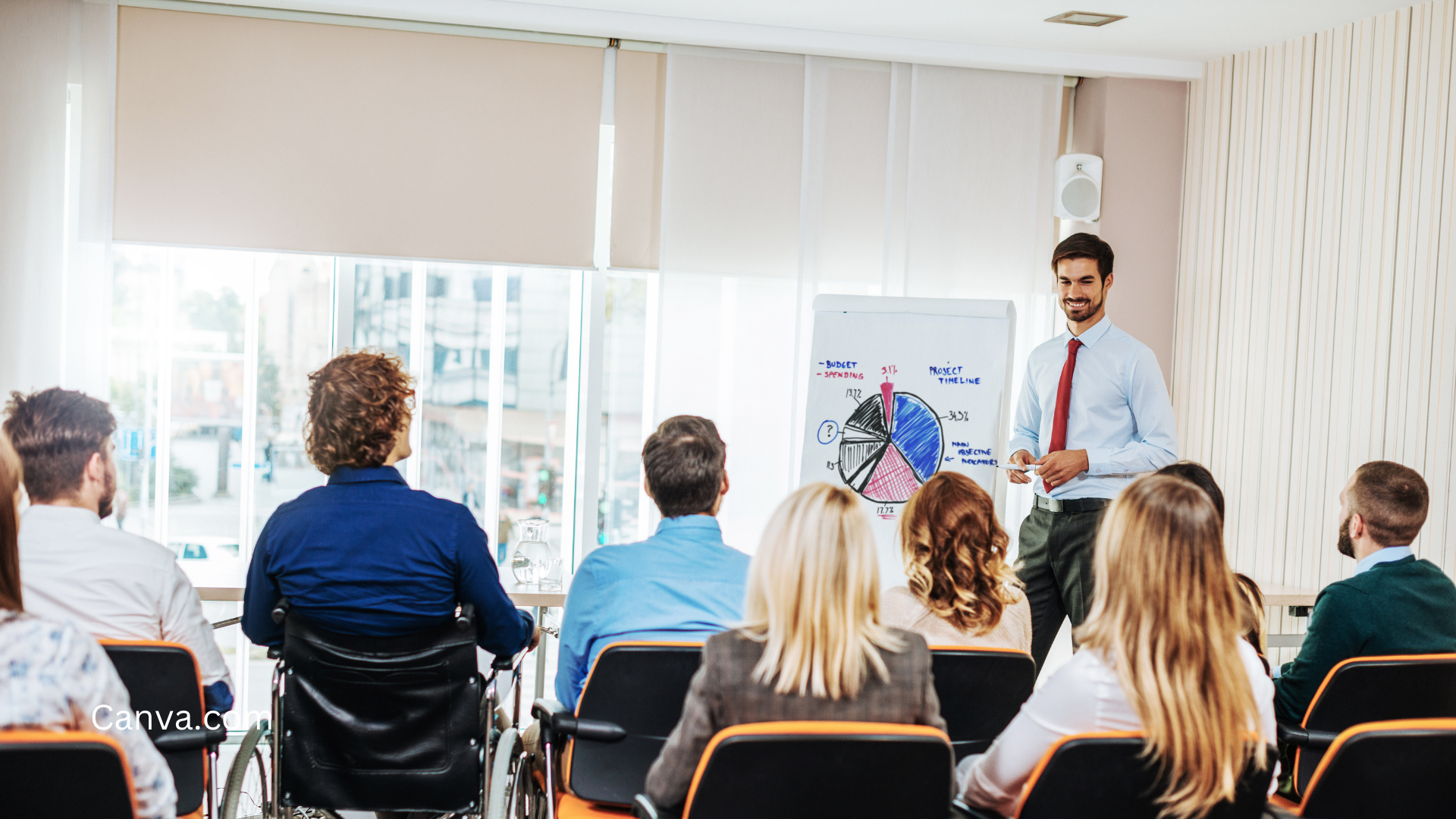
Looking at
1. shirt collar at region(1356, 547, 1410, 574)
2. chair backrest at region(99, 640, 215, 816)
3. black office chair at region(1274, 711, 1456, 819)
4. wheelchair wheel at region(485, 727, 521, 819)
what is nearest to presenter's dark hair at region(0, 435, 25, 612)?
chair backrest at region(99, 640, 215, 816)

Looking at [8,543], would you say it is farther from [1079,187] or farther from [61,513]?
[1079,187]

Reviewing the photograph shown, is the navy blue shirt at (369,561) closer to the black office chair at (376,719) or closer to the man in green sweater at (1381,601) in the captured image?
the black office chair at (376,719)

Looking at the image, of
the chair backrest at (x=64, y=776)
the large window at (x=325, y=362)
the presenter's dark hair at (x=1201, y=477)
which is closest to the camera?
the chair backrest at (x=64, y=776)

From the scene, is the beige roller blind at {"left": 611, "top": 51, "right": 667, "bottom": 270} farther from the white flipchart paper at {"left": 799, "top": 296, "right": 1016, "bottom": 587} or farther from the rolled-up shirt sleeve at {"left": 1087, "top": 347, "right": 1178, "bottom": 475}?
the rolled-up shirt sleeve at {"left": 1087, "top": 347, "right": 1178, "bottom": 475}

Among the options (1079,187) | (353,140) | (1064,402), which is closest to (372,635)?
(1064,402)

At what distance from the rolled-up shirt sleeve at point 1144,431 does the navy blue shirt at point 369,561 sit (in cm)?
208

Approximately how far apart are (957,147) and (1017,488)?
5.05ft

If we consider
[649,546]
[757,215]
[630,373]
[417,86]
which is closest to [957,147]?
[757,215]

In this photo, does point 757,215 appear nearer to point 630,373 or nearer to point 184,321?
point 630,373

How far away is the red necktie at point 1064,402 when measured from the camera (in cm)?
362

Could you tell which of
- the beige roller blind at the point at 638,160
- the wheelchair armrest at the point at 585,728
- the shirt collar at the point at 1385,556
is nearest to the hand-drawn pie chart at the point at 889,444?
the beige roller blind at the point at 638,160

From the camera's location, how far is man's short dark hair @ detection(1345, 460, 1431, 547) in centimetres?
245

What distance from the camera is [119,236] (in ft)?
13.4

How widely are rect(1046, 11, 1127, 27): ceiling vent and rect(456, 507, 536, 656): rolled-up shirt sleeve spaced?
10.1 ft
